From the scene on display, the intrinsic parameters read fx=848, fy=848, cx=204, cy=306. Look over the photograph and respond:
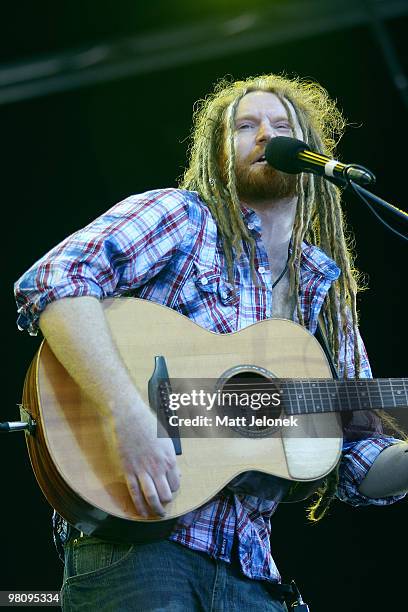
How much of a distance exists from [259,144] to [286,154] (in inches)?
15.0

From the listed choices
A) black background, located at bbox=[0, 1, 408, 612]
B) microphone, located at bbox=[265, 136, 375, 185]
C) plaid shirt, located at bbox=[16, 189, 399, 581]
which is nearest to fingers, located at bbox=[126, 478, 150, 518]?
plaid shirt, located at bbox=[16, 189, 399, 581]

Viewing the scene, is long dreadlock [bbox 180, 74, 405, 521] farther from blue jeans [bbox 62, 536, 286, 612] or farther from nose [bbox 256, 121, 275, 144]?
blue jeans [bbox 62, 536, 286, 612]

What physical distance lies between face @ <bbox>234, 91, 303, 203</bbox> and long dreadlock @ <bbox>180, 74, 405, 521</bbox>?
→ 3 centimetres

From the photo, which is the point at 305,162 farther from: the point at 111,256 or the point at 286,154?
the point at 111,256

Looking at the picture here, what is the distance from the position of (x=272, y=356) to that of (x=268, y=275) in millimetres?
372

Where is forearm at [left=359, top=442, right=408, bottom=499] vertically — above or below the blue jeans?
above

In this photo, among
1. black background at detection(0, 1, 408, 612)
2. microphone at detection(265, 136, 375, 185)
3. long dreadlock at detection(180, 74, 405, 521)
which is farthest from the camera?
black background at detection(0, 1, 408, 612)

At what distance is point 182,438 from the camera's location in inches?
91.8

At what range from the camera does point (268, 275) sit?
9.35ft

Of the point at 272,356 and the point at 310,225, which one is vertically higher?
the point at 310,225

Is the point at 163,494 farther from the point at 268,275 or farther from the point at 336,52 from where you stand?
the point at 336,52

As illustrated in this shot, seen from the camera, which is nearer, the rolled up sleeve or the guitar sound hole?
the rolled up sleeve

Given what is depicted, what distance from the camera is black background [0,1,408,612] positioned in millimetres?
4203

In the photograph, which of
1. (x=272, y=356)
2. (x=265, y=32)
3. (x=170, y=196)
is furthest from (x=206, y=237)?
(x=265, y=32)
